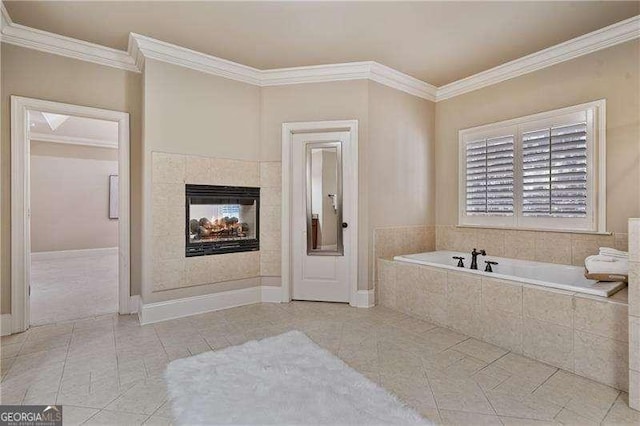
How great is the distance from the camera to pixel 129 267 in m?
3.41

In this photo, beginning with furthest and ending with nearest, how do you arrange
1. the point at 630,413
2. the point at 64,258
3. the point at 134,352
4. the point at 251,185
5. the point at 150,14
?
the point at 64,258 → the point at 251,185 → the point at 150,14 → the point at 134,352 → the point at 630,413

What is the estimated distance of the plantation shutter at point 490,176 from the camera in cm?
362

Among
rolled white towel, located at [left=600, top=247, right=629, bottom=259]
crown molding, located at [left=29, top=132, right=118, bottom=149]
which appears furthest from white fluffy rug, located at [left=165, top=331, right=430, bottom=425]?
crown molding, located at [left=29, top=132, right=118, bottom=149]

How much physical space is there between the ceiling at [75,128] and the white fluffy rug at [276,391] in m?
5.49

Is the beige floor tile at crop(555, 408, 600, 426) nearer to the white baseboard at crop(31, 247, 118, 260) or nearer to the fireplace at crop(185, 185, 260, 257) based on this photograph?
the fireplace at crop(185, 185, 260, 257)

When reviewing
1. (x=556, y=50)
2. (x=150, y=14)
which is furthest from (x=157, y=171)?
(x=556, y=50)

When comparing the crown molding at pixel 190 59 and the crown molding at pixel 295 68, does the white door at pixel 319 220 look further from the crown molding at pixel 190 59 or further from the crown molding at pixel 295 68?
the crown molding at pixel 190 59

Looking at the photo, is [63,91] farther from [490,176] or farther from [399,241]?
[490,176]

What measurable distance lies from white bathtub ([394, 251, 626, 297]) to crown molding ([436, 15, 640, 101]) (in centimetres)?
205

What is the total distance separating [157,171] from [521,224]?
12.7 feet

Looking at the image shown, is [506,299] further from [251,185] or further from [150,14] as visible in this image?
[150,14]

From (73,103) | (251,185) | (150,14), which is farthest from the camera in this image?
(251,185)

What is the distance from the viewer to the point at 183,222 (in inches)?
133

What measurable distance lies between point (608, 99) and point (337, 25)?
255 cm
